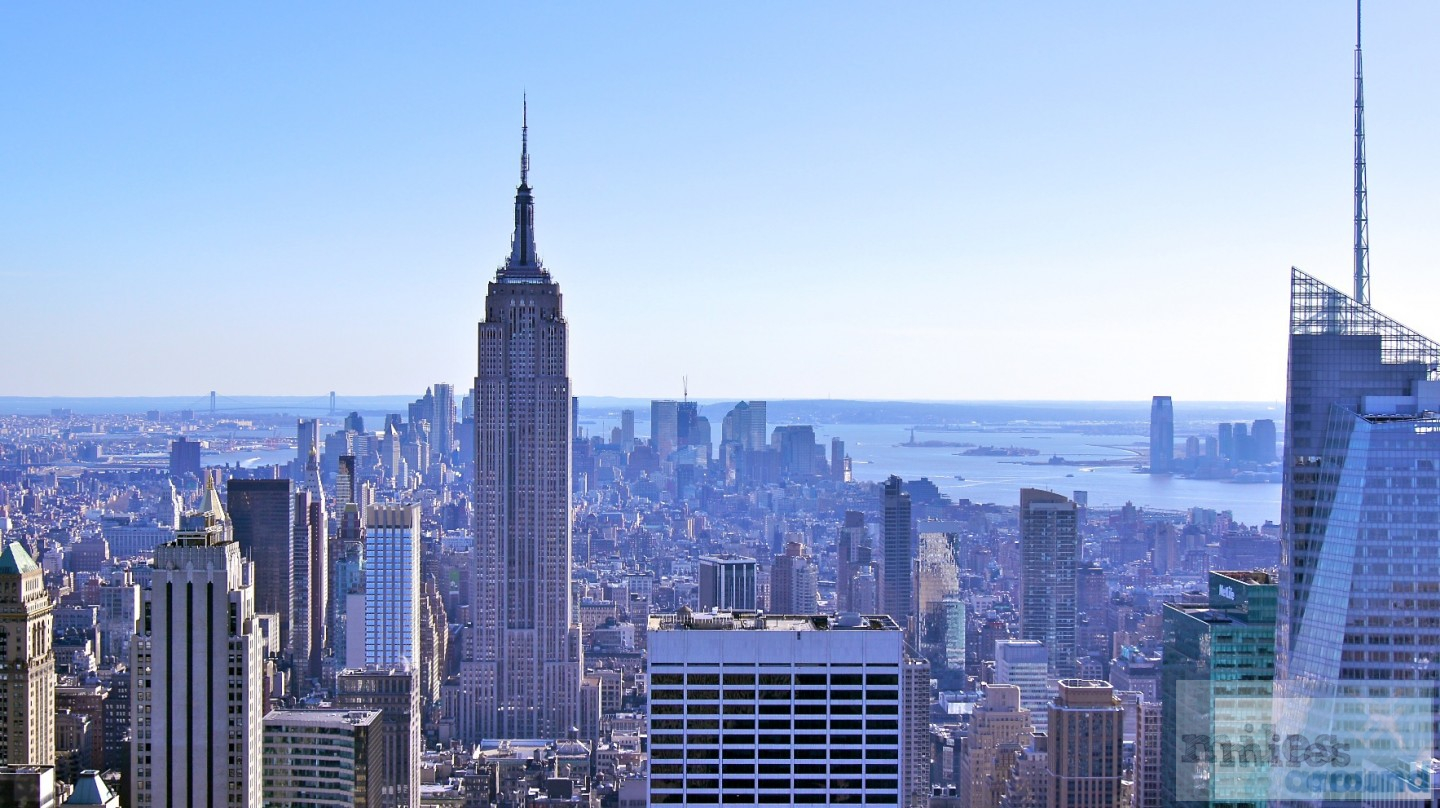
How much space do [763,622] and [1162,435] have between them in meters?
8.88

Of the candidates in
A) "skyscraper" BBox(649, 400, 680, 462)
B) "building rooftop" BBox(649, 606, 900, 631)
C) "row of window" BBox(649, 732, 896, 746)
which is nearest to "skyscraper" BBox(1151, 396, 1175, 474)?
"building rooftop" BBox(649, 606, 900, 631)

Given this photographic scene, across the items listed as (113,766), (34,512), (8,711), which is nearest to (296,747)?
(113,766)

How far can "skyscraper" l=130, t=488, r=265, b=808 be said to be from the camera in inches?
347

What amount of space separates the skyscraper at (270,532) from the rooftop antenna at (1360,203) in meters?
13.6

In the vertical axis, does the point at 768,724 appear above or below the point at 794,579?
above

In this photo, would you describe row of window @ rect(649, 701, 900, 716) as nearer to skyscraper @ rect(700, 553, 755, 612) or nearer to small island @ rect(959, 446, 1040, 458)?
skyscraper @ rect(700, 553, 755, 612)

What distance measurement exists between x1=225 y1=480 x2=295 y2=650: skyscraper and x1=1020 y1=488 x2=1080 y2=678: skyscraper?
10.1 metres

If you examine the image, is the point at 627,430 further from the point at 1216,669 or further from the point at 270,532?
the point at 1216,669

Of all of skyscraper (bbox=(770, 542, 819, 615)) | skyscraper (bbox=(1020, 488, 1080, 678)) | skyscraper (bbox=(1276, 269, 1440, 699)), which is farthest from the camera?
skyscraper (bbox=(1020, 488, 1080, 678))

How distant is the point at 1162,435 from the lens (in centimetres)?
1611

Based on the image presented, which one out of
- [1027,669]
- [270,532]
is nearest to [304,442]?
[270,532]

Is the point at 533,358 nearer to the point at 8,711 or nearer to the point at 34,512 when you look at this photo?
the point at 34,512

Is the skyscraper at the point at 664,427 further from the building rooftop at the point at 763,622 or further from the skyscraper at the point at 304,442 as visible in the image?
the building rooftop at the point at 763,622

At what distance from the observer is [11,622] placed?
465 inches
